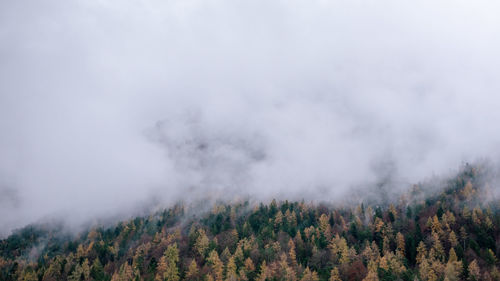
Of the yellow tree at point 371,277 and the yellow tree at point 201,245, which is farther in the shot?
the yellow tree at point 201,245

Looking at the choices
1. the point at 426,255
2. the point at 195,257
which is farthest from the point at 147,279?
the point at 426,255

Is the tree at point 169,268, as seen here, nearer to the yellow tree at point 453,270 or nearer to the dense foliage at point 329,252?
the dense foliage at point 329,252

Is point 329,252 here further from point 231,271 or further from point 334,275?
point 231,271

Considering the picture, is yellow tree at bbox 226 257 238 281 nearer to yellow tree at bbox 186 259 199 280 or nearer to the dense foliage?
the dense foliage

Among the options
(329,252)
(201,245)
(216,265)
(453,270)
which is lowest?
(453,270)

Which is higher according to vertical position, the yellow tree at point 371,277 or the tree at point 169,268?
the tree at point 169,268

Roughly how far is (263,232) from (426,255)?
7431 cm

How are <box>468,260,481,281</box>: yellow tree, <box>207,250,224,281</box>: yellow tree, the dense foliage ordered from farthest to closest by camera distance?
<box>207,250,224,281</box>: yellow tree → the dense foliage → <box>468,260,481,281</box>: yellow tree

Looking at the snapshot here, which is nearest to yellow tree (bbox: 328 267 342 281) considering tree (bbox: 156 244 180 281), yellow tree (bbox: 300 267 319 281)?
yellow tree (bbox: 300 267 319 281)

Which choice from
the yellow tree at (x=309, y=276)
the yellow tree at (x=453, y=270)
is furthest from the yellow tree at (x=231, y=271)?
the yellow tree at (x=453, y=270)

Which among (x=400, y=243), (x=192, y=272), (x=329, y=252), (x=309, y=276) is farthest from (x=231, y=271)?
(x=400, y=243)

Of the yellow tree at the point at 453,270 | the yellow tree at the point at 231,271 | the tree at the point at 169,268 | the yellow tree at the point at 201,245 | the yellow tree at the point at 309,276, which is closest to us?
the yellow tree at the point at 453,270

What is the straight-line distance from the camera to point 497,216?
455 ft

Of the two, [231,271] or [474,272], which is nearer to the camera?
[474,272]
